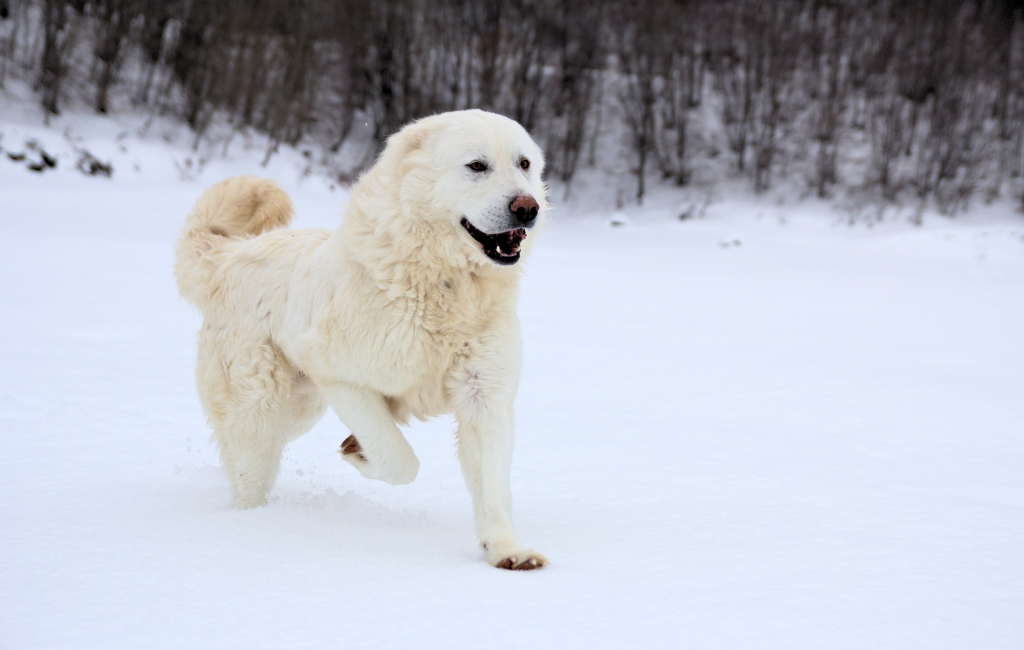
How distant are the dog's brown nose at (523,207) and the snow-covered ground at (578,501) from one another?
48.1 inches

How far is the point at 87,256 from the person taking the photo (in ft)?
36.5

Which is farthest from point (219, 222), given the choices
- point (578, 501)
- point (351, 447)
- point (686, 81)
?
point (686, 81)

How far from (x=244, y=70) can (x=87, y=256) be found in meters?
12.9

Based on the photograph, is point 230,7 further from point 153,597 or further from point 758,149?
point 153,597

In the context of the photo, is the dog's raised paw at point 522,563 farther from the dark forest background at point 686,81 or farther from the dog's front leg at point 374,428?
the dark forest background at point 686,81

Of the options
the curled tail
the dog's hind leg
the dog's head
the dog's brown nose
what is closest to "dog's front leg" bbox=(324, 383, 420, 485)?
the dog's hind leg

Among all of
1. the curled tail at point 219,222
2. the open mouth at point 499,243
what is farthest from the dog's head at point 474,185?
the curled tail at point 219,222

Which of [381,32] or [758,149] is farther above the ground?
Result: [381,32]

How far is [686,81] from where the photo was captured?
29.1 meters

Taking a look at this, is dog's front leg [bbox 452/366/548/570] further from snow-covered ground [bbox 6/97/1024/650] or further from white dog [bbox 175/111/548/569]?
snow-covered ground [bbox 6/97/1024/650]

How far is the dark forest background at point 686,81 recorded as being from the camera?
24656 mm

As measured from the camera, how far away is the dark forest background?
2466cm

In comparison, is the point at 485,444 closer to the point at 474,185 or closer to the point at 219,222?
the point at 474,185

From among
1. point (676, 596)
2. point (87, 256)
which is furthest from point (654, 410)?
point (87, 256)
